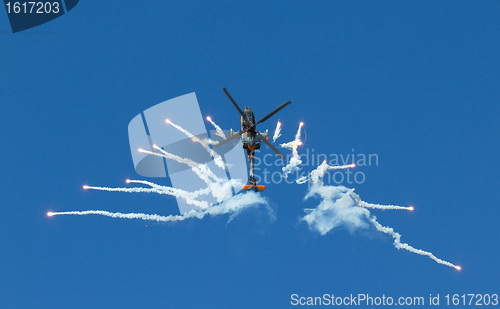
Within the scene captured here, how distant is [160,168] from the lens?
72.7 meters

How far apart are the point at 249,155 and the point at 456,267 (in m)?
45.9

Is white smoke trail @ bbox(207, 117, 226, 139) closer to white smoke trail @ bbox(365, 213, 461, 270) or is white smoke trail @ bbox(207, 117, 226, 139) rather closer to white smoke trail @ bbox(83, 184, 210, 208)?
white smoke trail @ bbox(83, 184, 210, 208)

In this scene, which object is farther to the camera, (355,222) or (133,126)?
(355,222)

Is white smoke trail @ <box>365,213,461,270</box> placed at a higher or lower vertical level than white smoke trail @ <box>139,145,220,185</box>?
lower

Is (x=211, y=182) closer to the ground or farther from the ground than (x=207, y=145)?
closer to the ground

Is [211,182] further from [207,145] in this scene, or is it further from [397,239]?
[397,239]

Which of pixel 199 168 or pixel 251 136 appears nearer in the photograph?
pixel 251 136

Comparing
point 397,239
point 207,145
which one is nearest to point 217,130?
point 207,145

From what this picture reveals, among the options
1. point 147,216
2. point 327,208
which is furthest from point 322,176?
point 147,216

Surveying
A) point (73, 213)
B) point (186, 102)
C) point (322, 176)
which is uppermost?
point (186, 102)

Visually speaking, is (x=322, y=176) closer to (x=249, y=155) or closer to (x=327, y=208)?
(x=327, y=208)

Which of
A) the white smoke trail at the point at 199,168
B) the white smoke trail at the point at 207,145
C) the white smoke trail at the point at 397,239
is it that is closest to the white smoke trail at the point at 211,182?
the white smoke trail at the point at 199,168

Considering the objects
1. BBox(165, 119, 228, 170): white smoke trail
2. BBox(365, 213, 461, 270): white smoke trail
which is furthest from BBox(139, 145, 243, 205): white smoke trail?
BBox(365, 213, 461, 270): white smoke trail

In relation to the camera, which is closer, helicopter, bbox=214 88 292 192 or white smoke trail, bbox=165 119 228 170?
helicopter, bbox=214 88 292 192
